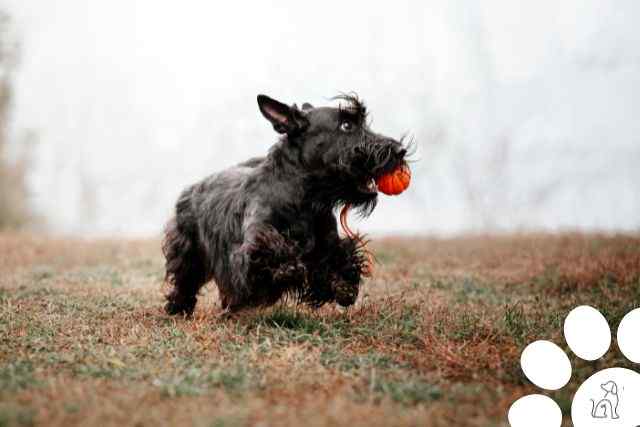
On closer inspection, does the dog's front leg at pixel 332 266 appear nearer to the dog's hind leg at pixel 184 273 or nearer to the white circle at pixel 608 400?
the dog's hind leg at pixel 184 273

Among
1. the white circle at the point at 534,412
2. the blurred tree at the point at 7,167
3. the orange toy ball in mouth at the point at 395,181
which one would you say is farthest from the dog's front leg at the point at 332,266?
the blurred tree at the point at 7,167

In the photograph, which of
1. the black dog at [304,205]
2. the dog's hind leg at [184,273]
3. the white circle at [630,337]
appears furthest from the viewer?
the dog's hind leg at [184,273]

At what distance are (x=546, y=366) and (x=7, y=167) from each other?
88.7 ft

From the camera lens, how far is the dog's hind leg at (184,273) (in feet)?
20.6

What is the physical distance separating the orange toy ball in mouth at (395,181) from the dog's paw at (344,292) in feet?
2.61

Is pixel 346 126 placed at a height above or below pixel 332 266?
above

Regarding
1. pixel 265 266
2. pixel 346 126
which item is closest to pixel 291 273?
pixel 265 266

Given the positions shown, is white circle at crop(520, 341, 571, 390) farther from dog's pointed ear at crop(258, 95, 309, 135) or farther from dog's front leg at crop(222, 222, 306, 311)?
dog's pointed ear at crop(258, 95, 309, 135)

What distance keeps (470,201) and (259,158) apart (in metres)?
24.6

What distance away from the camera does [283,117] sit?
5.44 m

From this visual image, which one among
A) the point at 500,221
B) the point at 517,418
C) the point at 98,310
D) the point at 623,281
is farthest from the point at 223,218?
the point at 500,221

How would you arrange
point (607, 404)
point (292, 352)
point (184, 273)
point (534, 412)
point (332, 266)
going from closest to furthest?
point (534, 412) < point (607, 404) < point (292, 352) < point (332, 266) < point (184, 273)

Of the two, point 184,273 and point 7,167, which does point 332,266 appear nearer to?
point 184,273

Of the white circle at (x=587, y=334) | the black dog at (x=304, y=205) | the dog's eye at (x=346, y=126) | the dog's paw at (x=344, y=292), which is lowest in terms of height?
the white circle at (x=587, y=334)
